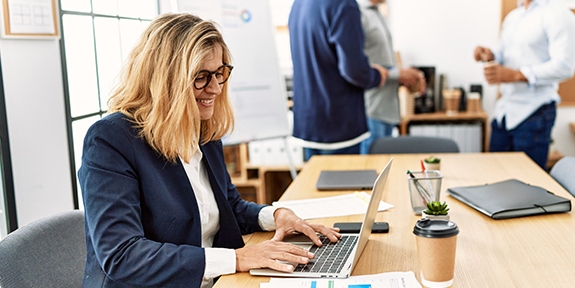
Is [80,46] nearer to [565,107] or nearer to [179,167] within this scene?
[179,167]

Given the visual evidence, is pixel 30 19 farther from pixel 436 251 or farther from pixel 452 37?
pixel 452 37

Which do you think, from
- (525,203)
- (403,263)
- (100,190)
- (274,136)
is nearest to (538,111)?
(274,136)

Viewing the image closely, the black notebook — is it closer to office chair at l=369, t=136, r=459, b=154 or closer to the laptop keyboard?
the laptop keyboard

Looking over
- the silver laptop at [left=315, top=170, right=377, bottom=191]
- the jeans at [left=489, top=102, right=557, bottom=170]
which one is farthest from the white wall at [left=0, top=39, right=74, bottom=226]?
the jeans at [left=489, top=102, right=557, bottom=170]

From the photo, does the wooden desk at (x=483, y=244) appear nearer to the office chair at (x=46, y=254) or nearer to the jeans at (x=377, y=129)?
the office chair at (x=46, y=254)

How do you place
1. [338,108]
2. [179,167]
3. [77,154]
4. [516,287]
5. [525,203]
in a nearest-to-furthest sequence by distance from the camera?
[516,287], [179,167], [525,203], [77,154], [338,108]

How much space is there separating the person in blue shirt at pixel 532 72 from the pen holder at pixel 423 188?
162 centimetres

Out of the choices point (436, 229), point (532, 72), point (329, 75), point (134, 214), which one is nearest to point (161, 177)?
point (134, 214)

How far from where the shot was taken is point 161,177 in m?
1.42

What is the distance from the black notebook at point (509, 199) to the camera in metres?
1.70

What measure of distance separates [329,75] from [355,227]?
145 cm

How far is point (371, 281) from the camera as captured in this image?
124 cm

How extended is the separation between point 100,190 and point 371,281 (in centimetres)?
62

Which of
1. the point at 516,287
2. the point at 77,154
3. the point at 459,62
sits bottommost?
the point at 516,287
